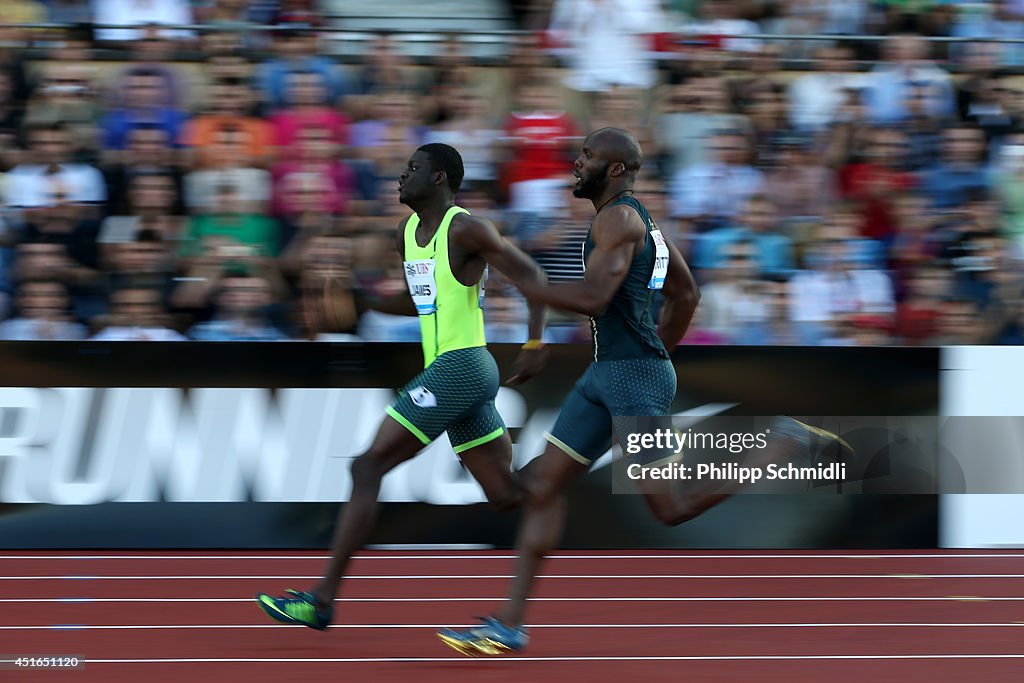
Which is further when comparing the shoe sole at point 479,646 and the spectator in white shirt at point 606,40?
the spectator in white shirt at point 606,40

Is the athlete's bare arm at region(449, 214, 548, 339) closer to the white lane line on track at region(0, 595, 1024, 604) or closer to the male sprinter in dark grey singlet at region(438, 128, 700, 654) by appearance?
the male sprinter in dark grey singlet at region(438, 128, 700, 654)

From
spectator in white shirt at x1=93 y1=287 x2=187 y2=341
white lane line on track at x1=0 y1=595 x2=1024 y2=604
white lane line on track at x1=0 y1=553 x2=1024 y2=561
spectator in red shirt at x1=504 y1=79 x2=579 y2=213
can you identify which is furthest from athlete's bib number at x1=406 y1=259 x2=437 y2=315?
spectator in red shirt at x1=504 y1=79 x2=579 y2=213

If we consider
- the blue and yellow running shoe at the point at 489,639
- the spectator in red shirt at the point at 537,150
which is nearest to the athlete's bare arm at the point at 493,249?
the blue and yellow running shoe at the point at 489,639

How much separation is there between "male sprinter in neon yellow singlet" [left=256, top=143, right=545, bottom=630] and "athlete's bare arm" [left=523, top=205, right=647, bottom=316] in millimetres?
248

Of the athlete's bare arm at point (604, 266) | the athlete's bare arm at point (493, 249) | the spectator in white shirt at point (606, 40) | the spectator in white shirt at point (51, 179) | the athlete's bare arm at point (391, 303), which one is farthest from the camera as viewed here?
the spectator in white shirt at point (606, 40)

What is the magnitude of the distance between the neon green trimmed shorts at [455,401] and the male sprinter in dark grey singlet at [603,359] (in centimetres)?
46

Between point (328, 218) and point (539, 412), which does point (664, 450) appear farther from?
point (328, 218)

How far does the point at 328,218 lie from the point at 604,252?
4.32 metres

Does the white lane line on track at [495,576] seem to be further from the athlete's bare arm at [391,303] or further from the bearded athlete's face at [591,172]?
the bearded athlete's face at [591,172]

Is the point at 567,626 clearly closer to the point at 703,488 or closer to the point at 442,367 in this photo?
the point at 703,488

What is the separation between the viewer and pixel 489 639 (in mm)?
5953

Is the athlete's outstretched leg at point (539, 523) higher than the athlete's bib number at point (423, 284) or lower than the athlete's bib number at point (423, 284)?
lower

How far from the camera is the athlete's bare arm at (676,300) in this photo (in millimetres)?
6449

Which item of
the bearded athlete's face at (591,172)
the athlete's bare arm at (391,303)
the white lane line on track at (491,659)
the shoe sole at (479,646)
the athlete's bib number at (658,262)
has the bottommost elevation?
the white lane line on track at (491,659)
